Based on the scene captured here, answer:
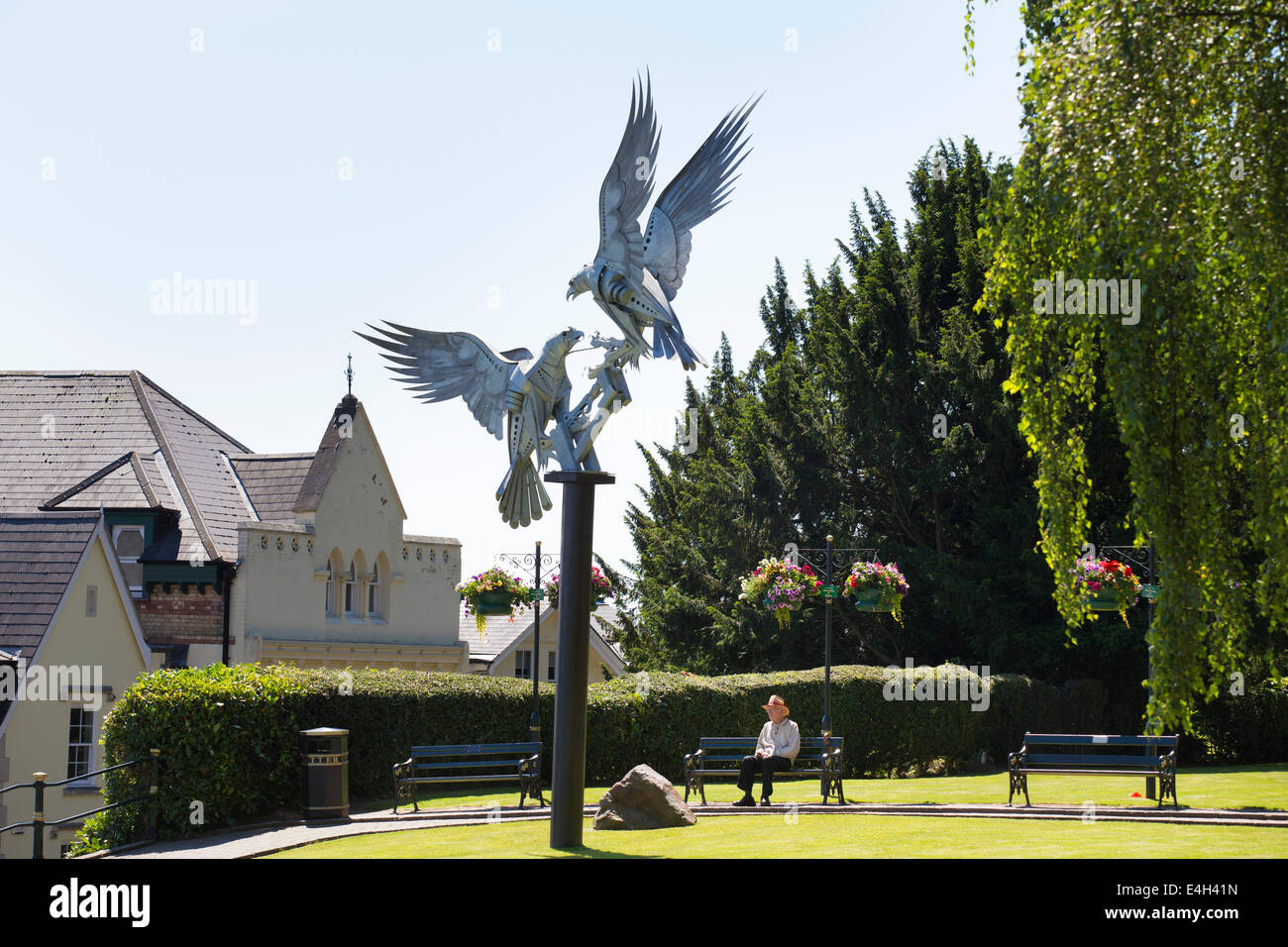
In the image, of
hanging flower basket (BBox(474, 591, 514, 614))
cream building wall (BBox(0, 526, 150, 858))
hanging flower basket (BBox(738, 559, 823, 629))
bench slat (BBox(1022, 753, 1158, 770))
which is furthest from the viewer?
cream building wall (BBox(0, 526, 150, 858))

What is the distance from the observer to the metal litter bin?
17.0 metres

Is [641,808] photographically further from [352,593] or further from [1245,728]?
[352,593]

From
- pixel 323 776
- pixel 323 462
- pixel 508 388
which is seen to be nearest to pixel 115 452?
pixel 323 462

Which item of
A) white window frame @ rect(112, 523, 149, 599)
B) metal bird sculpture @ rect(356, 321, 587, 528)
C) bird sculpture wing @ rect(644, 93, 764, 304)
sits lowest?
white window frame @ rect(112, 523, 149, 599)

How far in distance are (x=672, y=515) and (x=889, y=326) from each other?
586 inches

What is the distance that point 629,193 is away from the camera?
43.4 feet

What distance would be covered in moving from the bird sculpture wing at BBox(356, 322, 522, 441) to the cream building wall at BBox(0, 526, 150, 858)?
14.3 meters

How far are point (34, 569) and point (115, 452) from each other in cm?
859

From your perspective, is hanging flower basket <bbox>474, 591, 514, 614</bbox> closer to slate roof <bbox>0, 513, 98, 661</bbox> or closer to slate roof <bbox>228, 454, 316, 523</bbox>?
slate roof <bbox>0, 513, 98, 661</bbox>

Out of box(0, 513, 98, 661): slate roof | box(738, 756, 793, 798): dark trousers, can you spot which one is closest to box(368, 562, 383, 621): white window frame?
box(0, 513, 98, 661): slate roof

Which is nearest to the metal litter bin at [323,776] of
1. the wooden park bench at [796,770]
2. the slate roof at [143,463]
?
the wooden park bench at [796,770]

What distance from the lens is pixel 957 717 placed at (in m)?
27.2

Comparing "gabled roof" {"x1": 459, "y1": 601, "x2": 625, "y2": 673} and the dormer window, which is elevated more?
the dormer window
